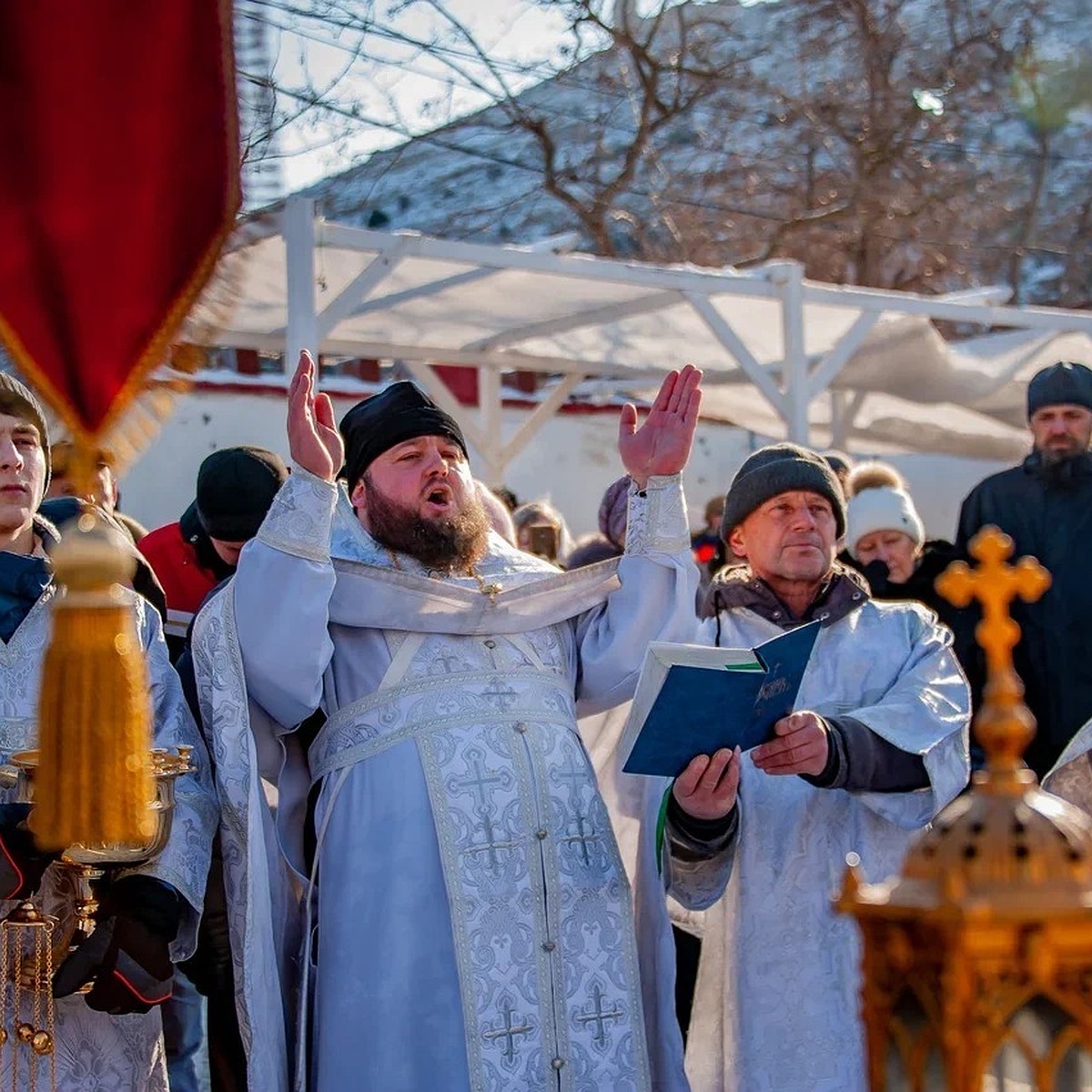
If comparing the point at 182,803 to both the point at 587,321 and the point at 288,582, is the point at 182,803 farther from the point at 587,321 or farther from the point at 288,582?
the point at 587,321

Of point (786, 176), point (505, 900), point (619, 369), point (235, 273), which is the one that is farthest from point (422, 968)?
point (786, 176)

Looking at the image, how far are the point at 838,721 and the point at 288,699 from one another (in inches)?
45.4

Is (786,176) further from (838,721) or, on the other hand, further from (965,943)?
(965,943)

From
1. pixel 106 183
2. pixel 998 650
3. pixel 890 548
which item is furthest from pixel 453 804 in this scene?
pixel 890 548

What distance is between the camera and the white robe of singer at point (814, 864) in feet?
12.9

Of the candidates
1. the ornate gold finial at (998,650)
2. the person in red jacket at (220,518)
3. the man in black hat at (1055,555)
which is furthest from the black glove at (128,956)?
the man in black hat at (1055,555)

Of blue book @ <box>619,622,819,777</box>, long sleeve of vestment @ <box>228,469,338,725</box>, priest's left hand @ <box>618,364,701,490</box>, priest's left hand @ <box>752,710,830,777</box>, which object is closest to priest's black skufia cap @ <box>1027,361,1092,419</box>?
priest's left hand @ <box>618,364,701,490</box>

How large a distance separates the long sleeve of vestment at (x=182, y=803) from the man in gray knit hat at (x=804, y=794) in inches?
37.8

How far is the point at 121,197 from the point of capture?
2.66m

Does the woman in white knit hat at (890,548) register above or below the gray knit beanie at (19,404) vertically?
below

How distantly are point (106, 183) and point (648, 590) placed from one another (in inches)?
65.9

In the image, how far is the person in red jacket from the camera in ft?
15.4

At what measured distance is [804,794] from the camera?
4059 mm

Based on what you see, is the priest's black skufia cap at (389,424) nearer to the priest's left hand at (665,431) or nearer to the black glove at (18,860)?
the priest's left hand at (665,431)
